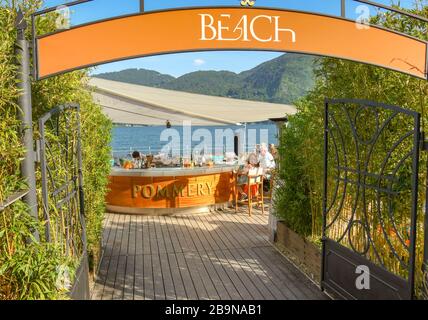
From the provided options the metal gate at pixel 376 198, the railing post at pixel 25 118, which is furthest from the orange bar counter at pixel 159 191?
the railing post at pixel 25 118

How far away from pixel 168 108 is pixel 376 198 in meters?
3.11

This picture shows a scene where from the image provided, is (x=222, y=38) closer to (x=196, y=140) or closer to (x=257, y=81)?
(x=196, y=140)

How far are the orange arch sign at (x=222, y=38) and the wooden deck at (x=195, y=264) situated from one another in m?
2.64

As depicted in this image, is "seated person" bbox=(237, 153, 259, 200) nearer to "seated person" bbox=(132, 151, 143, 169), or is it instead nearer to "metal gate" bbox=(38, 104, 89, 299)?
"seated person" bbox=(132, 151, 143, 169)

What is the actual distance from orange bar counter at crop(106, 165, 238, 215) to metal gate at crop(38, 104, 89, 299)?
4.63 metres

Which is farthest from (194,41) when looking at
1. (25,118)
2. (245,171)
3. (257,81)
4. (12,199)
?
(257,81)

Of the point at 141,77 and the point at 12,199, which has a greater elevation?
the point at 141,77

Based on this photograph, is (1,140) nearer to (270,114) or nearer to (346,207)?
(346,207)

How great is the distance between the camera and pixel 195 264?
17.2 ft

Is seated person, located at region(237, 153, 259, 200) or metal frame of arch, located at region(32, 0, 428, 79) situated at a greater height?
metal frame of arch, located at region(32, 0, 428, 79)

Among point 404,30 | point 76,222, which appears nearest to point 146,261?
point 76,222

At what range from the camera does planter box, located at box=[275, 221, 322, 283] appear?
4613 mm

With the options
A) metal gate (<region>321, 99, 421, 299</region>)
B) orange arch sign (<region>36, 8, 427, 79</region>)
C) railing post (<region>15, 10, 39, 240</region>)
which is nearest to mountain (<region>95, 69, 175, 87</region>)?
metal gate (<region>321, 99, 421, 299</region>)

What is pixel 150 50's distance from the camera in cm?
255
